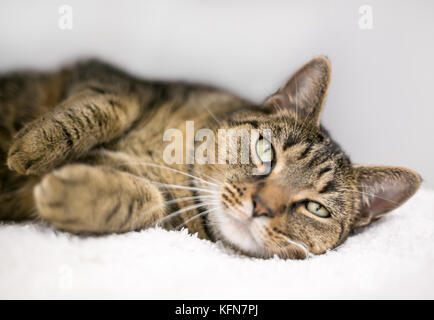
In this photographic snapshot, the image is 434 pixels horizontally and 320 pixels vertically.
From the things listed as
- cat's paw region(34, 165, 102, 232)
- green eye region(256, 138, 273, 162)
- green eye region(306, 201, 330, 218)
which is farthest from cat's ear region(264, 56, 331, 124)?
cat's paw region(34, 165, 102, 232)

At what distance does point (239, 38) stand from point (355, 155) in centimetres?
83

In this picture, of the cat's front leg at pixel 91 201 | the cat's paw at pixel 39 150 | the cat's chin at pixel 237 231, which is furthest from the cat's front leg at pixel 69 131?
the cat's chin at pixel 237 231

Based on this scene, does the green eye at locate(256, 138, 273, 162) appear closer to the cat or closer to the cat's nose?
the cat

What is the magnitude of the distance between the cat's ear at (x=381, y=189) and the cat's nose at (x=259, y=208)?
1.33 ft

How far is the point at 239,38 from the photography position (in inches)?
68.1

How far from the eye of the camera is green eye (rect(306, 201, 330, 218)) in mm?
1136

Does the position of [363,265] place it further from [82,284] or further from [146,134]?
[146,134]

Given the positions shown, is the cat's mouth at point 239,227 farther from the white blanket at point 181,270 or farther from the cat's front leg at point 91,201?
the cat's front leg at point 91,201

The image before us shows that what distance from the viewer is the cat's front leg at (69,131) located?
104 centimetres

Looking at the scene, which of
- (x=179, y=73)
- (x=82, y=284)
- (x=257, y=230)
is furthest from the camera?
(x=179, y=73)

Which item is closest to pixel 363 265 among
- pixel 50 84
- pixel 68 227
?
pixel 68 227

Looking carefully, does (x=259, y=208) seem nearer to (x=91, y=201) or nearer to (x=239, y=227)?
(x=239, y=227)

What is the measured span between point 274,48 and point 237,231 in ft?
3.44

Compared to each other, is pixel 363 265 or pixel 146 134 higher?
pixel 146 134
